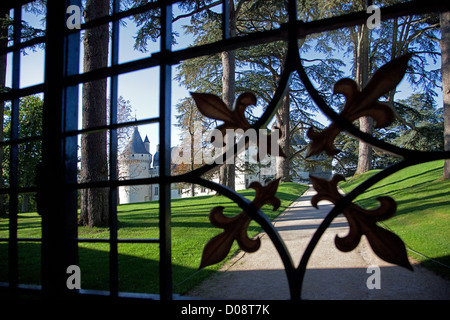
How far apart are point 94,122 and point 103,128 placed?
5.55 meters

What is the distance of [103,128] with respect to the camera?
1.28 m

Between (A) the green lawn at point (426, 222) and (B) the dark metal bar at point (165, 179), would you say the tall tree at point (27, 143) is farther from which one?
(B) the dark metal bar at point (165, 179)

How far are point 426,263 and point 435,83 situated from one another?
1555 cm

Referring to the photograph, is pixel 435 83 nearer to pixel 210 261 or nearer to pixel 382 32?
pixel 382 32

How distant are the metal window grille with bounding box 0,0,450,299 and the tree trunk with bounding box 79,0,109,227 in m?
4.99

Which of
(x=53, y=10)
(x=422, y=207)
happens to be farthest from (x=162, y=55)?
(x=422, y=207)

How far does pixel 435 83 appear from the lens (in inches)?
593

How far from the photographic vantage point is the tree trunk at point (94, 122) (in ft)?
20.7

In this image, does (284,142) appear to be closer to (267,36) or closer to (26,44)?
(26,44)

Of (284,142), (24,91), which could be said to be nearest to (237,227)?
(24,91)

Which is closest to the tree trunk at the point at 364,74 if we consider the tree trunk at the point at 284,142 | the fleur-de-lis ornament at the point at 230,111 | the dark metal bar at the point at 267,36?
the tree trunk at the point at 284,142

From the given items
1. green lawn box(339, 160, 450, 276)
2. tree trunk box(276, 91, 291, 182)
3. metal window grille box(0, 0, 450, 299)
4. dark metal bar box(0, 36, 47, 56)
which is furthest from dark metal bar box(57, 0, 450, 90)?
tree trunk box(276, 91, 291, 182)

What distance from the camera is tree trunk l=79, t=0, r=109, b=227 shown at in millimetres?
6297

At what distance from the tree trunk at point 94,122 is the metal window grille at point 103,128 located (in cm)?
499
